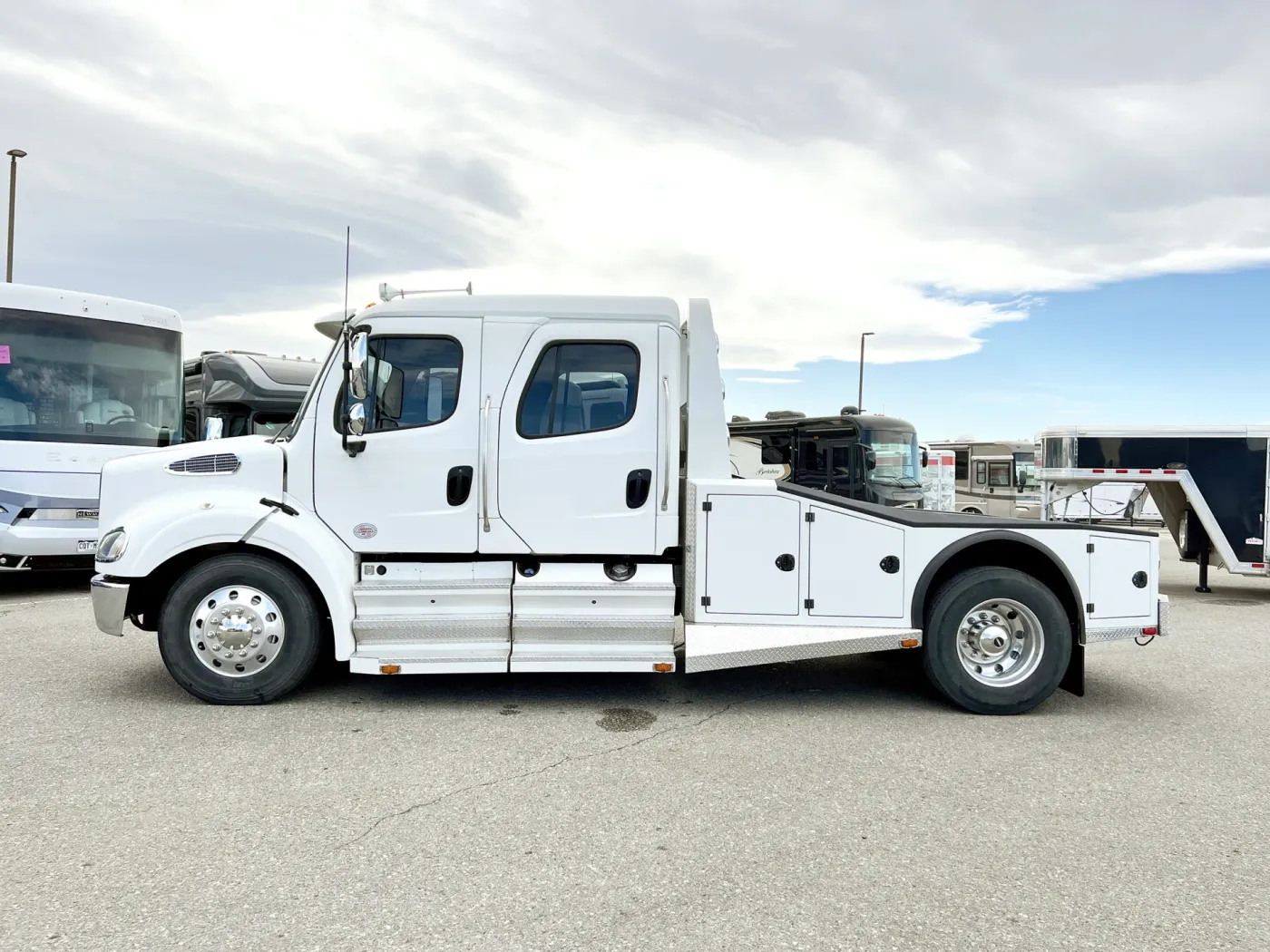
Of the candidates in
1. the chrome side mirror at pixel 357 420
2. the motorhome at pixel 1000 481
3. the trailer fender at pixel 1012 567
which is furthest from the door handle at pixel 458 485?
the motorhome at pixel 1000 481

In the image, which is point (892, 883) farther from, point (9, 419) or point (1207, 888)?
point (9, 419)

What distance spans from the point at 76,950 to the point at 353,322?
3692mm

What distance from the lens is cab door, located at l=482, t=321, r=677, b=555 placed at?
5.48 meters

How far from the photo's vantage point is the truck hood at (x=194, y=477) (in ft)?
18.1

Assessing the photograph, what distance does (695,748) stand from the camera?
4777 mm

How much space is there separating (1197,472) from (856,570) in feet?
27.2

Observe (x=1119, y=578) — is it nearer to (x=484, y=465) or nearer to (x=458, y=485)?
(x=484, y=465)

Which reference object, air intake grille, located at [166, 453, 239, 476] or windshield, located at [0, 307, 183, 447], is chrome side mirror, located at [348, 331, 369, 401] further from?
windshield, located at [0, 307, 183, 447]

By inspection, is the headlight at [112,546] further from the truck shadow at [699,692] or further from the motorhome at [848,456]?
the motorhome at [848,456]

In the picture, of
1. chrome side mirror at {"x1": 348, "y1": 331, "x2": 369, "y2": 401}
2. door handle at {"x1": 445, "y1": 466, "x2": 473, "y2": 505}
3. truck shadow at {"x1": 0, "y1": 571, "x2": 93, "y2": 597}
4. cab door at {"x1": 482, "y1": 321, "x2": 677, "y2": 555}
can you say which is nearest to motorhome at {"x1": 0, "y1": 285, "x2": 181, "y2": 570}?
truck shadow at {"x1": 0, "y1": 571, "x2": 93, "y2": 597}

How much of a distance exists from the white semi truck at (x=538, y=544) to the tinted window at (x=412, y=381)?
1cm

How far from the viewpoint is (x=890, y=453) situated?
17.3 meters

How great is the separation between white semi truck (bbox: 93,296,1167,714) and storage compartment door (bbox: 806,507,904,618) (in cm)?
1

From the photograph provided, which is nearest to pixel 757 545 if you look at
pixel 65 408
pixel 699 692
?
pixel 699 692
